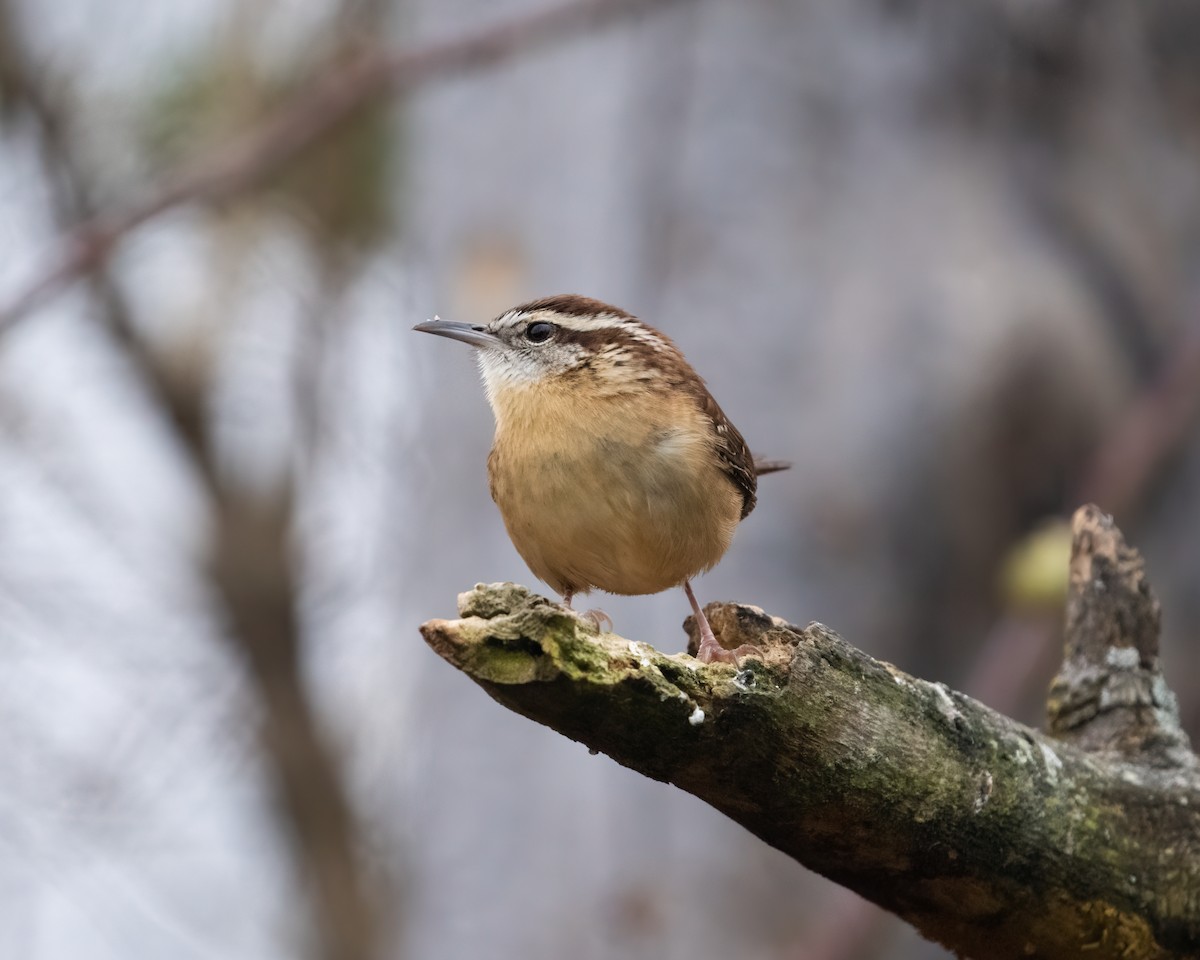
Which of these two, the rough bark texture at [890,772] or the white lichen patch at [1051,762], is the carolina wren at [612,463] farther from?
the white lichen patch at [1051,762]

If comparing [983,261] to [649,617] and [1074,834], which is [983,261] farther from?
[1074,834]

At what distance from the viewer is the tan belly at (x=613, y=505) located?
3.22 metres

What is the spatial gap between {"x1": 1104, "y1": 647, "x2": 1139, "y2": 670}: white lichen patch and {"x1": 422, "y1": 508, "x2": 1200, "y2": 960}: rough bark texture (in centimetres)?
17

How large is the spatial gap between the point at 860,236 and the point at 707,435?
8.83ft

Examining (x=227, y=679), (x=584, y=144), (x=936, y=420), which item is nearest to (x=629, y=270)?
(x=584, y=144)

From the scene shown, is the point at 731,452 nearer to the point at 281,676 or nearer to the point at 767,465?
the point at 767,465

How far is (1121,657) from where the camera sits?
304 centimetres

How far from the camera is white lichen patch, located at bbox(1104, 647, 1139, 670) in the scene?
119 inches

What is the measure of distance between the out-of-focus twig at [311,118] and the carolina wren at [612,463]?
112 centimetres

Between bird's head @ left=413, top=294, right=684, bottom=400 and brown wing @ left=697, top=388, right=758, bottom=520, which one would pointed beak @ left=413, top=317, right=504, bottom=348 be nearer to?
bird's head @ left=413, top=294, right=684, bottom=400

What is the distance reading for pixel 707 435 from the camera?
137 inches

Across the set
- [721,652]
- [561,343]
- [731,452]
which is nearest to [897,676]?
[721,652]

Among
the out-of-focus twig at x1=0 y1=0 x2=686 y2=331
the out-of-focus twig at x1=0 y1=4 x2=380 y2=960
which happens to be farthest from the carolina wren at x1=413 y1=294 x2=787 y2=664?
the out-of-focus twig at x1=0 y1=4 x2=380 y2=960

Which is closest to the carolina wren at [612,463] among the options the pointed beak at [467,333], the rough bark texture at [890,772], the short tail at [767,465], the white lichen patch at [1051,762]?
the pointed beak at [467,333]
